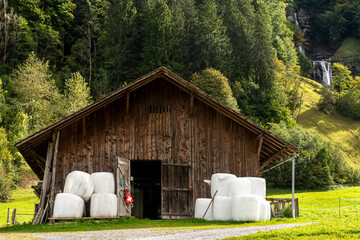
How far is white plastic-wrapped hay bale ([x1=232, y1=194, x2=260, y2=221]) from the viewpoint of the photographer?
1992cm

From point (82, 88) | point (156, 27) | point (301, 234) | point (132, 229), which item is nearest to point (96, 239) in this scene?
point (132, 229)

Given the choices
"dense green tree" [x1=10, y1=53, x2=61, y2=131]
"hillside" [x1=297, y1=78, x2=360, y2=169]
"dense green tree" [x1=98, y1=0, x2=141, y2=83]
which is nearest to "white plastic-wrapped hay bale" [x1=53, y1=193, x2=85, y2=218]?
"dense green tree" [x1=10, y1=53, x2=61, y2=131]

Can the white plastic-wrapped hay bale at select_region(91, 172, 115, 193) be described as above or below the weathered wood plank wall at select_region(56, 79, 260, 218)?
below

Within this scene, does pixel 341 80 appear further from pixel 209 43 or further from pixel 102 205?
pixel 102 205

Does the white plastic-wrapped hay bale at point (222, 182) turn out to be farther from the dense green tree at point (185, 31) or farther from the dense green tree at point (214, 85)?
the dense green tree at point (185, 31)

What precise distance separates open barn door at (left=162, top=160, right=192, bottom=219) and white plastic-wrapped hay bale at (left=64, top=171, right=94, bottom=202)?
344cm

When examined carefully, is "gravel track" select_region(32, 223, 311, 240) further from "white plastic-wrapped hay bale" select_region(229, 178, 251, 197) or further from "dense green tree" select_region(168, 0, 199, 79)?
"dense green tree" select_region(168, 0, 199, 79)

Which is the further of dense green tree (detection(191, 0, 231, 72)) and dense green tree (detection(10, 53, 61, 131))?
dense green tree (detection(191, 0, 231, 72))

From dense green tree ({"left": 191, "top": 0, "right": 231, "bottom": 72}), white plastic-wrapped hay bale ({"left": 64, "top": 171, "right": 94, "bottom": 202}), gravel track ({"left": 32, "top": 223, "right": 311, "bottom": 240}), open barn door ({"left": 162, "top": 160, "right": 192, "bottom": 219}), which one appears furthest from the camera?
dense green tree ({"left": 191, "top": 0, "right": 231, "bottom": 72})

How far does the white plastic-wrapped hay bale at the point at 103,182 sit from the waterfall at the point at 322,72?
281 ft

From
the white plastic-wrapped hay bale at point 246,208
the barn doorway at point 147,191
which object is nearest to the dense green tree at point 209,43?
the barn doorway at point 147,191

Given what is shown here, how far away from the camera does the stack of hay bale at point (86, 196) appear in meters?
20.8

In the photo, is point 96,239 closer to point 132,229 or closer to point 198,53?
point 132,229

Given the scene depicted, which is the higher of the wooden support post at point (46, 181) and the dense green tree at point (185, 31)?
the dense green tree at point (185, 31)
